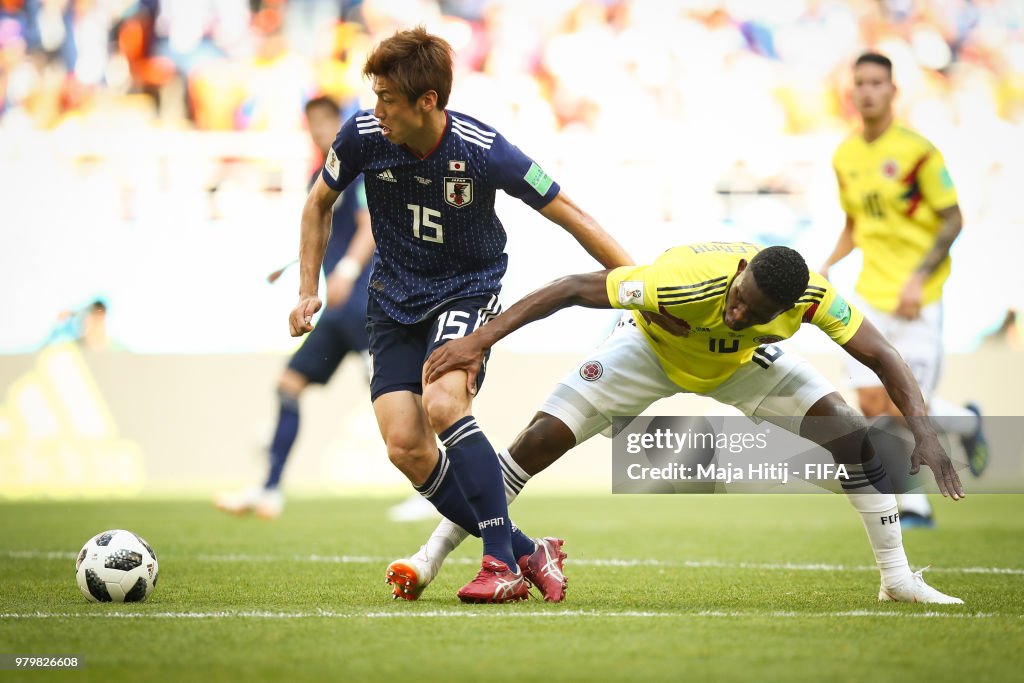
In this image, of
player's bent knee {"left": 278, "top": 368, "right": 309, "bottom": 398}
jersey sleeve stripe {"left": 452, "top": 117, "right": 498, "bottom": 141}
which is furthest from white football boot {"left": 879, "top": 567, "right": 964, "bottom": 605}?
player's bent knee {"left": 278, "top": 368, "right": 309, "bottom": 398}

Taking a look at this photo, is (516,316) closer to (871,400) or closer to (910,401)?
(910,401)

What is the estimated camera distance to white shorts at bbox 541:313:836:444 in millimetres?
5160

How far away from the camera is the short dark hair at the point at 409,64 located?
15.3 ft

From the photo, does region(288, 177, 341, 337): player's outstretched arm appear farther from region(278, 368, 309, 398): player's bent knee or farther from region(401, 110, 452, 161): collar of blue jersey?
region(278, 368, 309, 398): player's bent knee

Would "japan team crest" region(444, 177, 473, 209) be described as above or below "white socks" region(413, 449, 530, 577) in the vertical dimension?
above

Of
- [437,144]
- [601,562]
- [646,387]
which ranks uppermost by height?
[437,144]

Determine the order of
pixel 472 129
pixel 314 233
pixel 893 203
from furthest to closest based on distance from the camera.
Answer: pixel 893 203, pixel 314 233, pixel 472 129

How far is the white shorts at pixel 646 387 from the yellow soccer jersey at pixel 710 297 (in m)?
0.31

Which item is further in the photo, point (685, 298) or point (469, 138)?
point (469, 138)

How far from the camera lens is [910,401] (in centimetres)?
450

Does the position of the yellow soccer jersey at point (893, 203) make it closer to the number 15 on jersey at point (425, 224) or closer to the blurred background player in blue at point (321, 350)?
the blurred background player in blue at point (321, 350)

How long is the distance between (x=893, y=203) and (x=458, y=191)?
429 cm

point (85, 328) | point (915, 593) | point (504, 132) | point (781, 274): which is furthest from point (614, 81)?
point (781, 274)

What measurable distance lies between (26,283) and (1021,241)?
11286 millimetres
